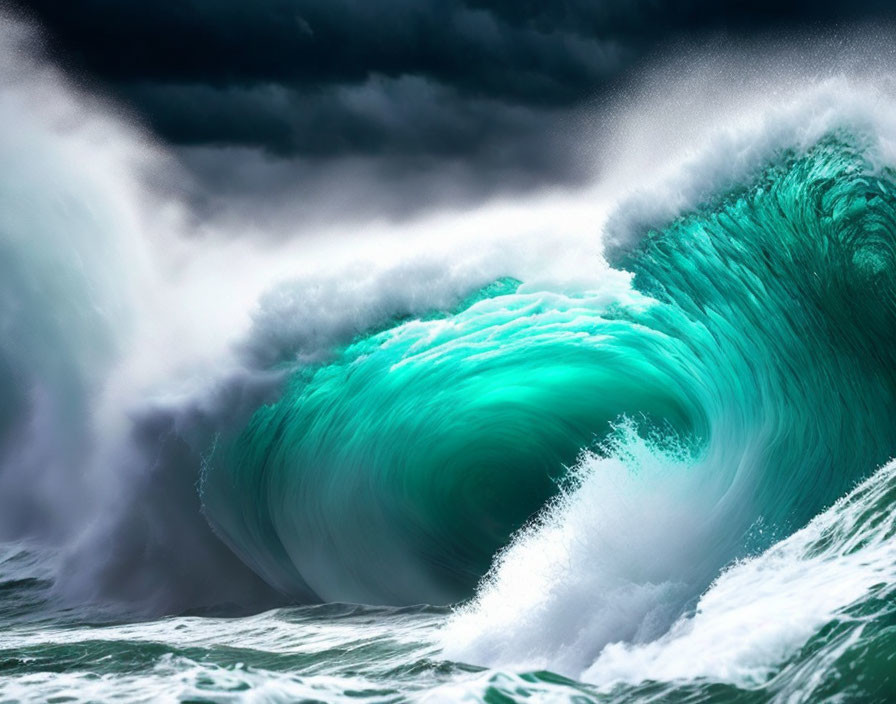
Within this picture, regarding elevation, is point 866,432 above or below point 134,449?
below

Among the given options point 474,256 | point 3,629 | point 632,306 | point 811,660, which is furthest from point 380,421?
point 811,660

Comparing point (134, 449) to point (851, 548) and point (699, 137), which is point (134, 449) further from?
point (851, 548)

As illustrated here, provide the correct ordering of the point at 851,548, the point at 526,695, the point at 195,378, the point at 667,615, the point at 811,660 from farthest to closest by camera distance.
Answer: the point at 195,378, the point at 667,615, the point at 851,548, the point at 526,695, the point at 811,660
